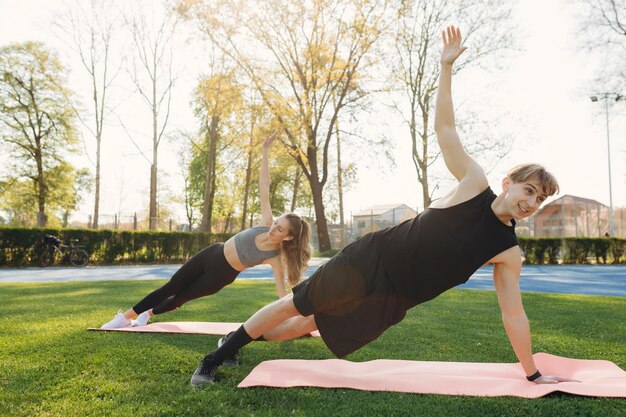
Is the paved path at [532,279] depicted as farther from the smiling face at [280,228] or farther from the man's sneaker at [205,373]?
the man's sneaker at [205,373]

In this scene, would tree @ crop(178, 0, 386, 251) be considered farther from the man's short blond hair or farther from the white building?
the man's short blond hair

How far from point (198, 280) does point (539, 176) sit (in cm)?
298

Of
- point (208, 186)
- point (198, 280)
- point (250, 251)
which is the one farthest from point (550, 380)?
point (208, 186)

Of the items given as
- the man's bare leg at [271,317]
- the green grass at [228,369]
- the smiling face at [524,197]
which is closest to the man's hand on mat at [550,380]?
the green grass at [228,369]

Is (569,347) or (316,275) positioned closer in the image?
(316,275)

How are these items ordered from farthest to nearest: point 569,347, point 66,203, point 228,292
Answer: point 66,203
point 228,292
point 569,347

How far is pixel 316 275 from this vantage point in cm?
291

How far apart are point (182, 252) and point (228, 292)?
11416mm

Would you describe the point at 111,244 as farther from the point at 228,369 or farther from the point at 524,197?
the point at 524,197

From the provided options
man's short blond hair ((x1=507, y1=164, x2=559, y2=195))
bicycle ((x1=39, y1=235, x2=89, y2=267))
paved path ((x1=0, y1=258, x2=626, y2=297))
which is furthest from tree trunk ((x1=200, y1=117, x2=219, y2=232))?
man's short blond hair ((x1=507, y1=164, x2=559, y2=195))

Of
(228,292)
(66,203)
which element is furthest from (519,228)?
(66,203)

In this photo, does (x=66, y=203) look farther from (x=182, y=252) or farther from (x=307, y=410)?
(x=307, y=410)

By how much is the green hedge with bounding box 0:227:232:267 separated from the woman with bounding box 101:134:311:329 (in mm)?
12967

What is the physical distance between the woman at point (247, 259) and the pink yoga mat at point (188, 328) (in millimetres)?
164
